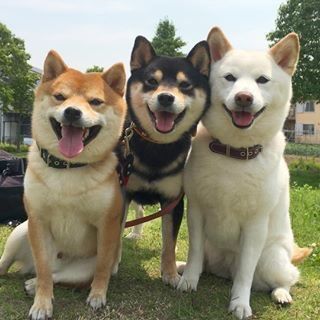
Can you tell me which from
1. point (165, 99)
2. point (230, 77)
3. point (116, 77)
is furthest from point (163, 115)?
point (230, 77)

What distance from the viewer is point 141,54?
126 inches

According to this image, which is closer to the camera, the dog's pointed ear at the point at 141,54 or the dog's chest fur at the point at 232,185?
the dog's chest fur at the point at 232,185

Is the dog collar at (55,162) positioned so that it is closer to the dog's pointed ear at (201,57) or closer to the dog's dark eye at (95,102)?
the dog's dark eye at (95,102)

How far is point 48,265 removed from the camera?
104 inches

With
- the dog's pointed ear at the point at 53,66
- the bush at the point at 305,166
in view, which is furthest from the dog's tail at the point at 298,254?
the bush at the point at 305,166

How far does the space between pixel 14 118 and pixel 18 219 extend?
30.8m

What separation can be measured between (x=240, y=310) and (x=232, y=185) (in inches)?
31.7

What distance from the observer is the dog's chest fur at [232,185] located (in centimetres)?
282

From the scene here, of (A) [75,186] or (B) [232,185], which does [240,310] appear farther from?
(A) [75,186]

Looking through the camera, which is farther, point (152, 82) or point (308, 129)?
point (308, 129)

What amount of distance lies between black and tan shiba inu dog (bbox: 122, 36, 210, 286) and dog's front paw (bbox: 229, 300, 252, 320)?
55 centimetres

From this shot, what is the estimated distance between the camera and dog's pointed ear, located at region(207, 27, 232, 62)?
3012 mm

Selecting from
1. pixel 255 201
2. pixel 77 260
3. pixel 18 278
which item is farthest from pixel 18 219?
pixel 255 201

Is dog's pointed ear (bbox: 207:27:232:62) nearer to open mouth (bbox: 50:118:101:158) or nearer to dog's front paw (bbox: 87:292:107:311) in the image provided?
open mouth (bbox: 50:118:101:158)
